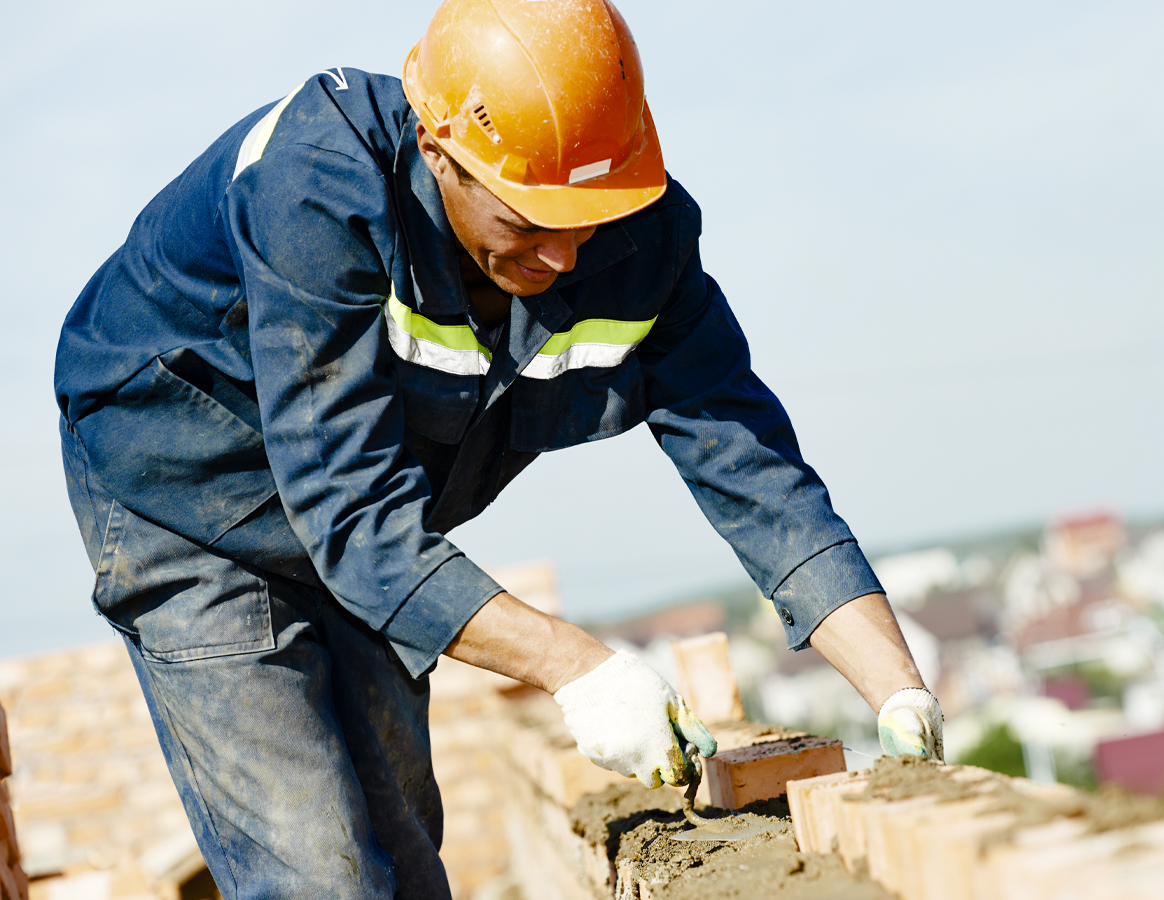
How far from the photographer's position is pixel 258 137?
2.25 m

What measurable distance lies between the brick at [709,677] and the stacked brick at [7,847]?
7.24 ft

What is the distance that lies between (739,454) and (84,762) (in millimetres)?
7325

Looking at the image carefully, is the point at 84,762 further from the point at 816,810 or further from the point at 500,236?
the point at 816,810

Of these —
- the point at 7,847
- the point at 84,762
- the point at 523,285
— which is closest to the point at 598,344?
the point at 523,285

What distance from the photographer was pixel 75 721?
27.2 feet

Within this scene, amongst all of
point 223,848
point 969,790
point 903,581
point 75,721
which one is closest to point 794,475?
point 969,790

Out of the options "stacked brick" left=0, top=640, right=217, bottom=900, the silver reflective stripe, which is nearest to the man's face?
the silver reflective stripe

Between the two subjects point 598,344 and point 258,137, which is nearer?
point 258,137

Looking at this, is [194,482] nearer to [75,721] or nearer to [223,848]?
[223,848]

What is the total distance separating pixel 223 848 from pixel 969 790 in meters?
1.62

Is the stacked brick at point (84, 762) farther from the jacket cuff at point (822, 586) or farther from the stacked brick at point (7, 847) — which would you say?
the jacket cuff at point (822, 586)

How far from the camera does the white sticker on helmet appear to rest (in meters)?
2.22

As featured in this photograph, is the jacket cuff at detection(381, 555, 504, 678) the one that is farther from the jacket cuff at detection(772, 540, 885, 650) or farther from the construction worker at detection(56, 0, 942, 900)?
the jacket cuff at detection(772, 540, 885, 650)

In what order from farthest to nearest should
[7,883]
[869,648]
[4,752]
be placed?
[4,752], [7,883], [869,648]
